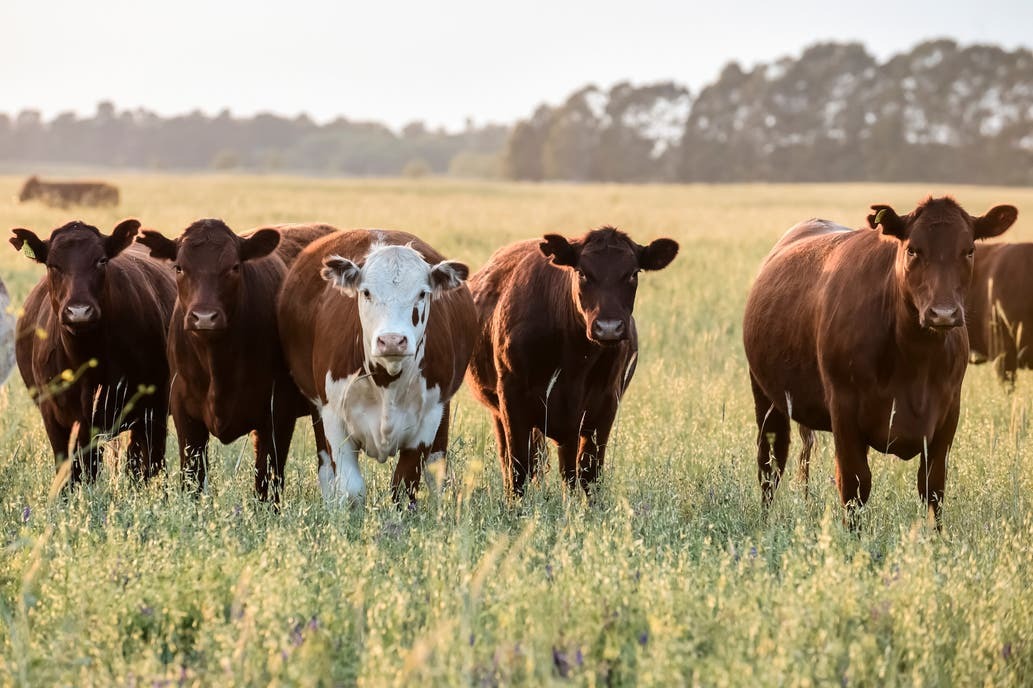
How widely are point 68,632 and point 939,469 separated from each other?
3921 millimetres

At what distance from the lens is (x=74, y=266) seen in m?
6.39

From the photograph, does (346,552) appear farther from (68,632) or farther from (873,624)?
(873,624)

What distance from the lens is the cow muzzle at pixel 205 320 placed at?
19.7 feet

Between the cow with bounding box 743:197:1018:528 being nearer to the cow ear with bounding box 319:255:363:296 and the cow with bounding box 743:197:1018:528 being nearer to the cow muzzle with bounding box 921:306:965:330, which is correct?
the cow muzzle with bounding box 921:306:965:330

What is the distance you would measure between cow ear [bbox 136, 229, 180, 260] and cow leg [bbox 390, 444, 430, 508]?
160cm

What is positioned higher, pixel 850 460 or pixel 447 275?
pixel 447 275

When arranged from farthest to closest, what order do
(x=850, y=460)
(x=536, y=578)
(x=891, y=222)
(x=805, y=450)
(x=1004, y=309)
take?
(x=1004, y=309)
(x=805, y=450)
(x=850, y=460)
(x=891, y=222)
(x=536, y=578)

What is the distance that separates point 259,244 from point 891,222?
321cm

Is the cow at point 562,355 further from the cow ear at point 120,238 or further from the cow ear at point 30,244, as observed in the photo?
the cow ear at point 30,244

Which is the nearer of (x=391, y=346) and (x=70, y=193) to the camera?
(x=391, y=346)

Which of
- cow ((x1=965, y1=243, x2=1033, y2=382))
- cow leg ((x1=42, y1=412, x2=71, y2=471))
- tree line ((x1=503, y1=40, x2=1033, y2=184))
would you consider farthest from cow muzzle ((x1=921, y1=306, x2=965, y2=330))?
tree line ((x1=503, y1=40, x2=1033, y2=184))

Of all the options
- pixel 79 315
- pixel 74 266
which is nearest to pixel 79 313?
pixel 79 315

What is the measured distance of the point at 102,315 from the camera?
6617mm

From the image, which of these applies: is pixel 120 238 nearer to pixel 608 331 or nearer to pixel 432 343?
pixel 432 343
